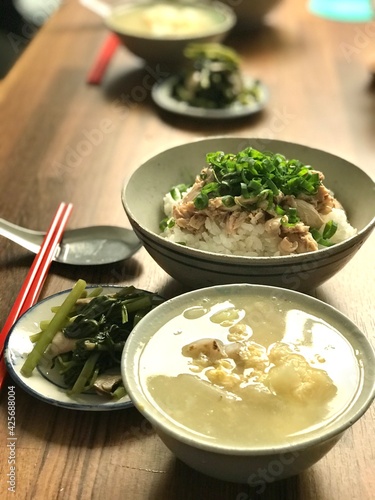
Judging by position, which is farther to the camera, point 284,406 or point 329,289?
point 329,289

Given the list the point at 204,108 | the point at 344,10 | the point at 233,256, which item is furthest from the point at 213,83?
the point at 344,10

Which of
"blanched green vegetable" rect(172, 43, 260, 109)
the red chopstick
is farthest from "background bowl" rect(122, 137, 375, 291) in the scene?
the red chopstick

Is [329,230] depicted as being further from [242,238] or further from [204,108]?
[204,108]

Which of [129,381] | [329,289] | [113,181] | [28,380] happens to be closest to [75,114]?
[113,181]

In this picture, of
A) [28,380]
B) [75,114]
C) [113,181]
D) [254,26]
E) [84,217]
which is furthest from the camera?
[254,26]

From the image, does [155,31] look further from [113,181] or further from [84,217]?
[84,217]

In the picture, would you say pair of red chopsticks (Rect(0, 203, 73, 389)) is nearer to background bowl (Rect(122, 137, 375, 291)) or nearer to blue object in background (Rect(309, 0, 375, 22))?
background bowl (Rect(122, 137, 375, 291))
